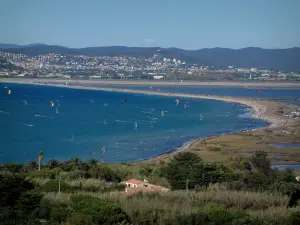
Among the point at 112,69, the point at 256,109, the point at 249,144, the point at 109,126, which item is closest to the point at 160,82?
the point at 112,69

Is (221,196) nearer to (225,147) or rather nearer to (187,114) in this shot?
(225,147)

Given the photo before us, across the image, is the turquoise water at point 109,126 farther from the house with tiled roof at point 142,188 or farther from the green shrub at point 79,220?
the green shrub at point 79,220

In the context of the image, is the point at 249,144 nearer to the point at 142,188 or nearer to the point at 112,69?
the point at 142,188

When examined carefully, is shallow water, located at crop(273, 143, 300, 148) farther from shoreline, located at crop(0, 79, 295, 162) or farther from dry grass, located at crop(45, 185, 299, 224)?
dry grass, located at crop(45, 185, 299, 224)

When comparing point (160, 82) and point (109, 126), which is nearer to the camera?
point (109, 126)

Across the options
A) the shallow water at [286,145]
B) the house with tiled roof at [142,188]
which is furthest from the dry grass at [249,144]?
the house with tiled roof at [142,188]

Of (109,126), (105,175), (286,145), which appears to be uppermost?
(105,175)
